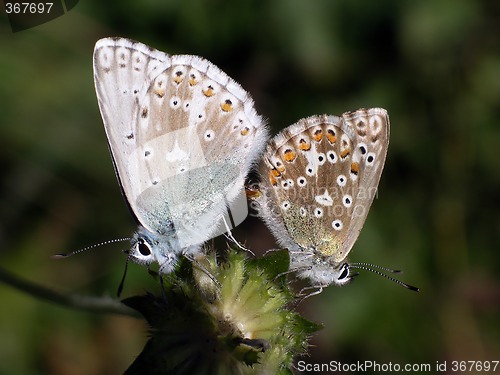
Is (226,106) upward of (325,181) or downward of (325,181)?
upward

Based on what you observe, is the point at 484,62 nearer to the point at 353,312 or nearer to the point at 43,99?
the point at 353,312

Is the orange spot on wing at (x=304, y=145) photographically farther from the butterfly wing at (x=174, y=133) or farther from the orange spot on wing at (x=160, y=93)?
the orange spot on wing at (x=160, y=93)

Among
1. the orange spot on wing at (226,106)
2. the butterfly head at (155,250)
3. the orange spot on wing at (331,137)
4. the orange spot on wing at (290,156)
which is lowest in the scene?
the butterfly head at (155,250)

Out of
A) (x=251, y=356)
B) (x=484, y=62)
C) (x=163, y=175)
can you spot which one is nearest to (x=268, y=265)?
(x=251, y=356)

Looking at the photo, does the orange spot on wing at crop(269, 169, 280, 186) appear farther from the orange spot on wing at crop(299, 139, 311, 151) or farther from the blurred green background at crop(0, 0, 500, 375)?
the blurred green background at crop(0, 0, 500, 375)

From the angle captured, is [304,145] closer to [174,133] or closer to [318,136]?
[318,136]

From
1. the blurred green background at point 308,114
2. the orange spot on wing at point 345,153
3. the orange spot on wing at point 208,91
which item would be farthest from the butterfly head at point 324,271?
the blurred green background at point 308,114

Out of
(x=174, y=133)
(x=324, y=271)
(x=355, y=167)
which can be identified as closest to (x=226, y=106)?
(x=174, y=133)
